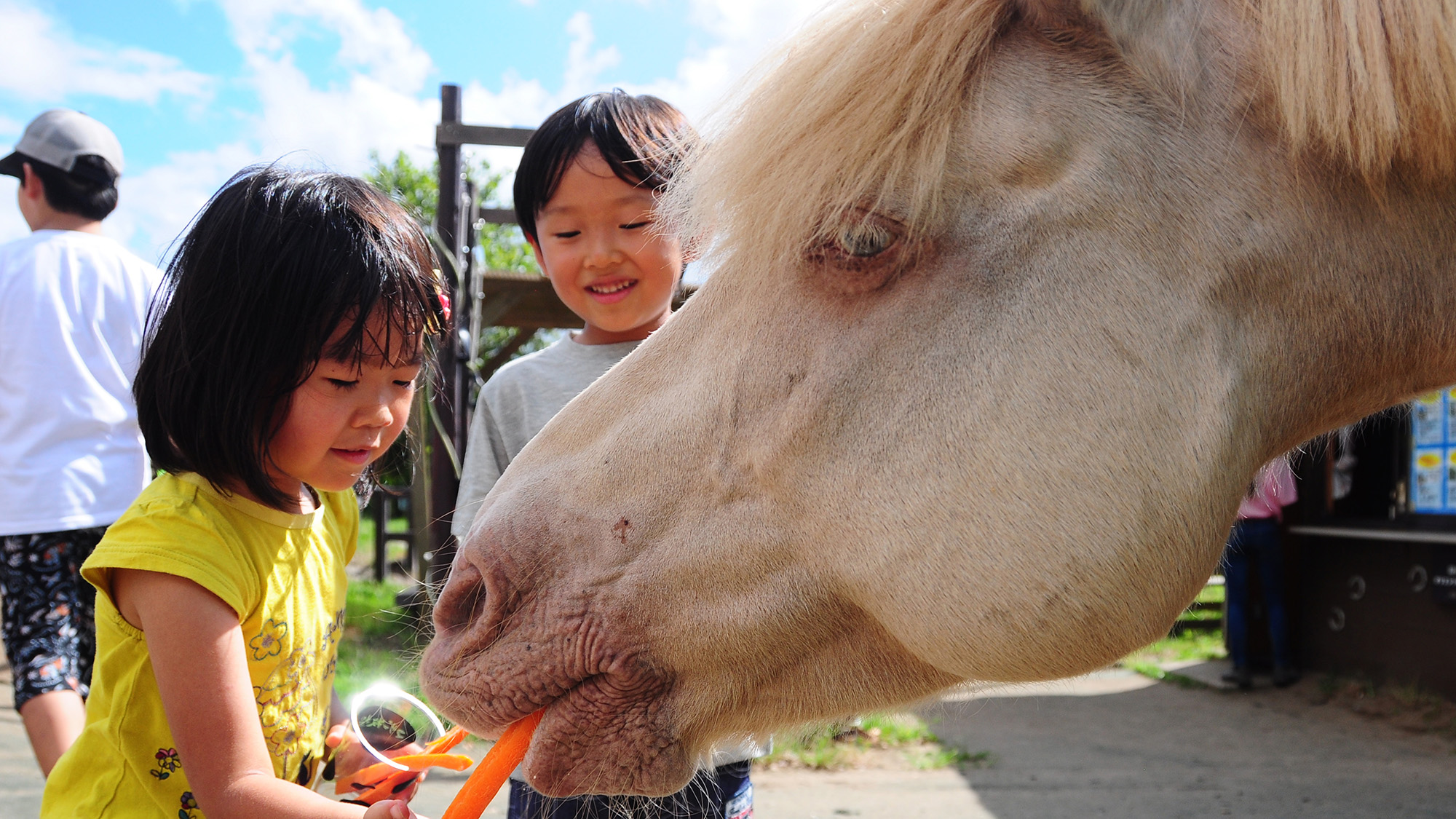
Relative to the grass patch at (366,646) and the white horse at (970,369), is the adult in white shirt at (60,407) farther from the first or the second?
the white horse at (970,369)

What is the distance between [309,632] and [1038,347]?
126cm

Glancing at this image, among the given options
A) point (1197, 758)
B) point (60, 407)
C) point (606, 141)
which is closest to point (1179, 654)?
point (1197, 758)

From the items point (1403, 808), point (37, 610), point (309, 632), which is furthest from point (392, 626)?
point (1403, 808)

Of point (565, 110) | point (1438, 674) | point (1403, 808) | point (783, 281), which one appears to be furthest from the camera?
point (1438, 674)

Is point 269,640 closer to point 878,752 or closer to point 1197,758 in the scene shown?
point 878,752

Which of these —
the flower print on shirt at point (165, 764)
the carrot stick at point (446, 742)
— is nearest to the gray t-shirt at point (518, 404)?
the carrot stick at point (446, 742)

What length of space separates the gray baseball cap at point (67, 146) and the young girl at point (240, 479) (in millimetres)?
1816

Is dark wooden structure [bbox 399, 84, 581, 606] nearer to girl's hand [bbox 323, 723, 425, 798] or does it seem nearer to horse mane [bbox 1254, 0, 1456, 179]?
girl's hand [bbox 323, 723, 425, 798]

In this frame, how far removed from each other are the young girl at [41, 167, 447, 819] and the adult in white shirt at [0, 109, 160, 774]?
1.10m

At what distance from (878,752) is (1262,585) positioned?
3444 millimetres

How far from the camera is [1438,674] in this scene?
5.43 metres

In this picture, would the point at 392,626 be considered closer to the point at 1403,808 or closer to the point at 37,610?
the point at 37,610

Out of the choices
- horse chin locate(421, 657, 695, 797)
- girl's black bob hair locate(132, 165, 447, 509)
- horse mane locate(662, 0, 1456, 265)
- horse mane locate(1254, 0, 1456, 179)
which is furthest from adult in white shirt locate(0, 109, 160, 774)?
horse mane locate(1254, 0, 1456, 179)

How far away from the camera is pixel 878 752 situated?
15.3 ft
